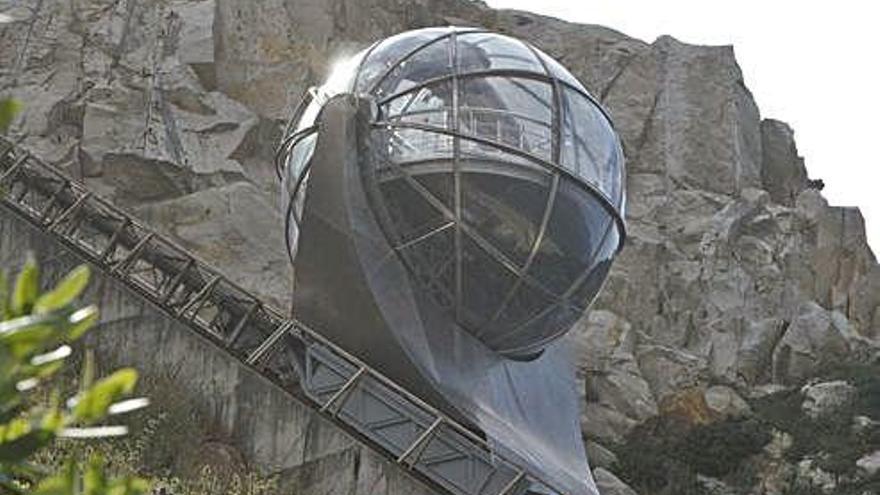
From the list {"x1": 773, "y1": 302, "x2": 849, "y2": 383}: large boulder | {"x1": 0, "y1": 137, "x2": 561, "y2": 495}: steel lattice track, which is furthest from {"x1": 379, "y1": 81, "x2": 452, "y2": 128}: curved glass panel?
{"x1": 773, "y1": 302, "x2": 849, "y2": 383}: large boulder

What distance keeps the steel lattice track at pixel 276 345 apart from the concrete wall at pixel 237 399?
0.52 ft

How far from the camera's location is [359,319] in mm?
12797

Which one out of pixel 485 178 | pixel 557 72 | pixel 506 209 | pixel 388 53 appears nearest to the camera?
pixel 485 178

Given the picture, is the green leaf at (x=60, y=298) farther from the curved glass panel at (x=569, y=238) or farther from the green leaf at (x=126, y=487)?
the curved glass panel at (x=569, y=238)

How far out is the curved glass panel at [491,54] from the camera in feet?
44.3

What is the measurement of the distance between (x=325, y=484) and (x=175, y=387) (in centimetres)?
160

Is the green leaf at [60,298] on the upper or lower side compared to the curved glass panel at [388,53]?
upper

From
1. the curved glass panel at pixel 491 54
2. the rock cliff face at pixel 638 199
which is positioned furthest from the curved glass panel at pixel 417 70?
the rock cliff face at pixel 638 199

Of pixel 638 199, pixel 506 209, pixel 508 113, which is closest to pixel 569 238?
pixel 506 209

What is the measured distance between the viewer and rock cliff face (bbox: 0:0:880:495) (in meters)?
24.2

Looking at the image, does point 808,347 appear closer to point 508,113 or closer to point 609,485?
point 609,485

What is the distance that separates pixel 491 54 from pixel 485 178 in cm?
144

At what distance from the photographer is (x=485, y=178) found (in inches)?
505

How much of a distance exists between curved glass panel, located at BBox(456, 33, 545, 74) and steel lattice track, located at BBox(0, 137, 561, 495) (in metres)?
2.67
